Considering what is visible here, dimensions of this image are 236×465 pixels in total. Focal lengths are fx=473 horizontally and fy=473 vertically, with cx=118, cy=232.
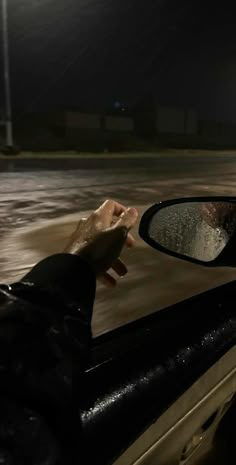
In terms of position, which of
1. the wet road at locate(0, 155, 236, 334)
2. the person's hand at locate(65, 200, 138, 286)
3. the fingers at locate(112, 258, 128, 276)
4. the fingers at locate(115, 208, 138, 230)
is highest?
the fingers at locate(115, 208, 138, 230)

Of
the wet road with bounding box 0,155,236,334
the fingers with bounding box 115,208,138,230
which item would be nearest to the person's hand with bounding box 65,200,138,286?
the fingers with bounding box 115,208,138,230

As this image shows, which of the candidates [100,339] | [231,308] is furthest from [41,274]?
[231,308]

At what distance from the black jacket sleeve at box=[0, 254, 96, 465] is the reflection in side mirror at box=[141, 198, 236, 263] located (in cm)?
93

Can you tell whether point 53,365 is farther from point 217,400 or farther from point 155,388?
point 217,400

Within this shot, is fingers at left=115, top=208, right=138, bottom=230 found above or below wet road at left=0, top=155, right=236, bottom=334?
above

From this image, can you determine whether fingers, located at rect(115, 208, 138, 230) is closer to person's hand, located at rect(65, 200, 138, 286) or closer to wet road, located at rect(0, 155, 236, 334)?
person's hand, located at rect(65, 200, 138, 286)

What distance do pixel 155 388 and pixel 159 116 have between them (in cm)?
6716

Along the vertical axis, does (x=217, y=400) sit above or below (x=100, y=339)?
below

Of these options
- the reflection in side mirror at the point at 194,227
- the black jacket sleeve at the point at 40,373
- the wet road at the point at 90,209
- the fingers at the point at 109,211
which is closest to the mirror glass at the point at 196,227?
the reflection in side mirror at the point at 194,227

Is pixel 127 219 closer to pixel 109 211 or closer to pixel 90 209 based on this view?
→ pixel 109 211

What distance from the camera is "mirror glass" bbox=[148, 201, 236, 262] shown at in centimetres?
204

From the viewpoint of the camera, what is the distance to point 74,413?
942 mm

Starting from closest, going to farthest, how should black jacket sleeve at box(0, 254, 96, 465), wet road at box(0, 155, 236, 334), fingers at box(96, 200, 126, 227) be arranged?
black jacket sleeve at box(0, 254, 96, 465) < fingers at box(96, 200, 126, 227) < wet road at box(0, 155, 236, 334)

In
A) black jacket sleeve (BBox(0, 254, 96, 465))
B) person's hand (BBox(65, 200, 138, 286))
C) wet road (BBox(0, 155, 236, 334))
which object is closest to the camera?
black jacket sleeve (BBox(0, 254, 96, 465))
